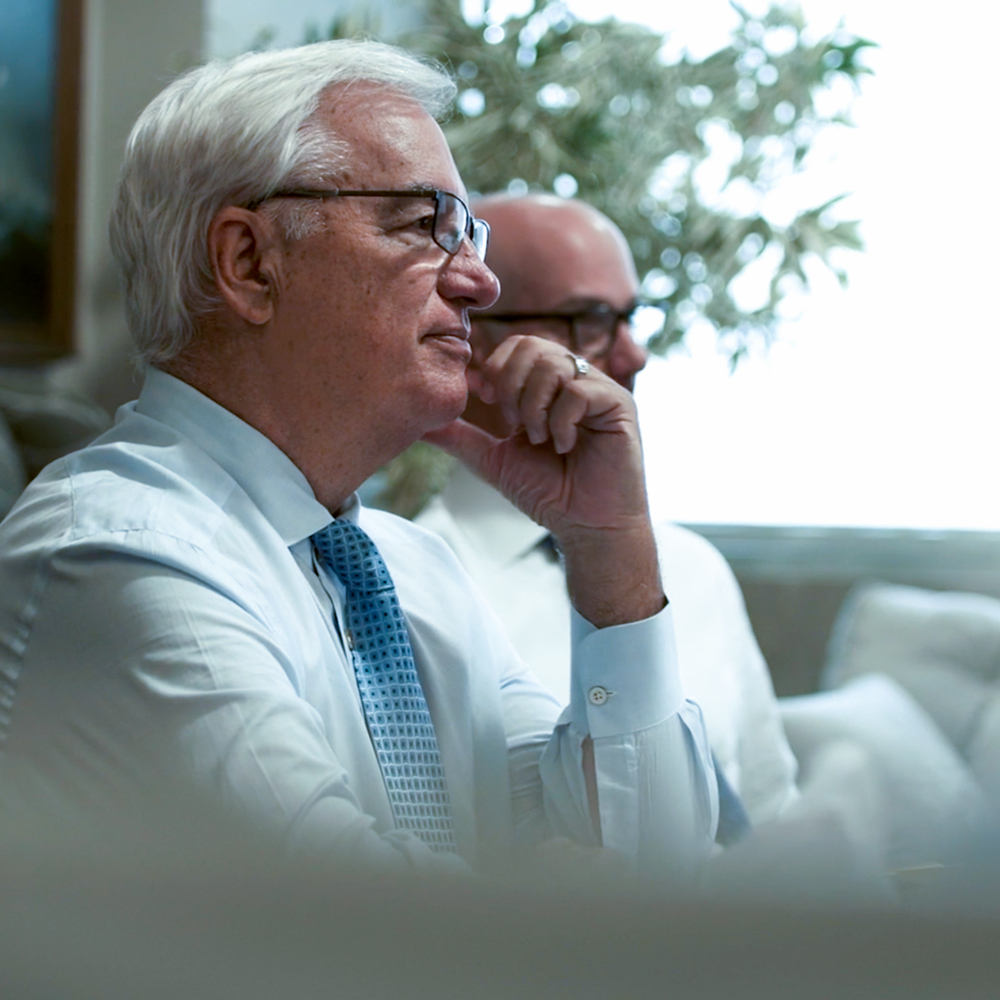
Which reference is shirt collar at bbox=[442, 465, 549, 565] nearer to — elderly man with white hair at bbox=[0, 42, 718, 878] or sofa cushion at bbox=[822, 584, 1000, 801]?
elderly man with white hair at bbox=[0, 42, 718, 878]

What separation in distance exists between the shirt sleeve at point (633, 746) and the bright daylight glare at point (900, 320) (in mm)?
1881

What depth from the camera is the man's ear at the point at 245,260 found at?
0.95 meters

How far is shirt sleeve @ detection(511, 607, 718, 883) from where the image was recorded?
100cm

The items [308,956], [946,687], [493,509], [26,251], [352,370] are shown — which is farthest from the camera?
[26,251]

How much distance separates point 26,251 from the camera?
113 inches

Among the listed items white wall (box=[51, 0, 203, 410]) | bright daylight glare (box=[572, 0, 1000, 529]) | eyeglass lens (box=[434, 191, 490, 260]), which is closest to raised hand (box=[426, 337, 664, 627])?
eyeglass lens (box=[434, 191, 490, 260])

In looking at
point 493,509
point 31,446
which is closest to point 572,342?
point 493,509

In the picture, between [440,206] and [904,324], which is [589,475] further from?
[904,324]

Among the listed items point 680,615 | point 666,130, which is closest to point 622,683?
point 680,615

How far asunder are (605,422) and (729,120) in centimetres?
167

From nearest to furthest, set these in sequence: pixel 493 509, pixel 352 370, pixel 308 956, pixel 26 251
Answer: pixel 308 956, pixel 352 370, pixel 493 509, pixel 26 251

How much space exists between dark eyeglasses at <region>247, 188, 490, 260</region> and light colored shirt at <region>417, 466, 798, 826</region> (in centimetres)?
56

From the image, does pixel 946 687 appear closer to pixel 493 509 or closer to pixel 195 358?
pixel 493 509

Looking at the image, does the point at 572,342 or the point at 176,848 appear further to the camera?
the point at 572,342
